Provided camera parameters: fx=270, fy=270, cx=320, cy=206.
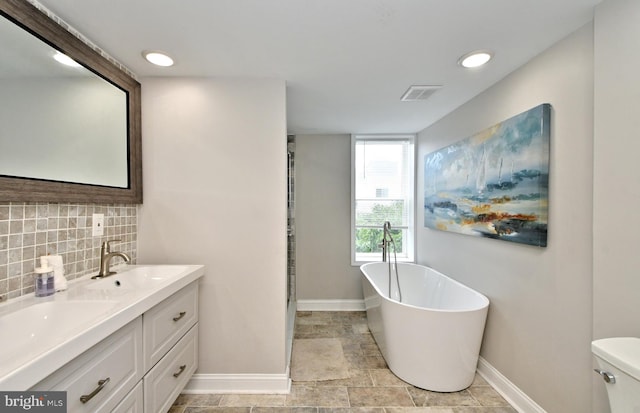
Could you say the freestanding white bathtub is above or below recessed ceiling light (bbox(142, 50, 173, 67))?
below

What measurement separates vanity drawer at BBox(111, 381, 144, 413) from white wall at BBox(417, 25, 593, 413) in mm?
2247

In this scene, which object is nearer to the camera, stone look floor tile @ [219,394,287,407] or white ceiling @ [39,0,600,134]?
white ceiling @ [39,0,600,134]

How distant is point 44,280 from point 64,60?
115 cm

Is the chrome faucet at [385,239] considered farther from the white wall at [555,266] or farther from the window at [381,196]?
the white wall at [555,266]

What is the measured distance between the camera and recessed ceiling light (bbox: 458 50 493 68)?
170cm

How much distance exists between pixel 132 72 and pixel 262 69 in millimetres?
949

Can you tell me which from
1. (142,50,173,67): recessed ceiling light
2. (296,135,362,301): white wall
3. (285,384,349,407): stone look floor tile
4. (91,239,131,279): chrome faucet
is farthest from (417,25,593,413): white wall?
(91,239,131,279): chrome faucet

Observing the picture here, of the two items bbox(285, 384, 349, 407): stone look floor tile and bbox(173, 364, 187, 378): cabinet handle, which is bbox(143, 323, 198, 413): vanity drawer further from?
bbox(285, 384, 349, 407): stone look floor tile

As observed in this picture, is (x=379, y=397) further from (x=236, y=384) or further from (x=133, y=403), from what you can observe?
(x=133, y=403)

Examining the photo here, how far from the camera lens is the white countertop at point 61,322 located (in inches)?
29.4

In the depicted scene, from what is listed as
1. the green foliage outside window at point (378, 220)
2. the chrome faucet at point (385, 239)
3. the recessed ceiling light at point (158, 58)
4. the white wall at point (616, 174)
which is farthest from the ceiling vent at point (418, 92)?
the recessed ceiling light at point (158, 58)

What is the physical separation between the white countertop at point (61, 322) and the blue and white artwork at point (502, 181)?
220cm

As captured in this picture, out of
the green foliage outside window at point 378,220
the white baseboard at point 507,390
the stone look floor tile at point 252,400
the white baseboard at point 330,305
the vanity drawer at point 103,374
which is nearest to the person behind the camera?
the vanity drawer at point 103,374

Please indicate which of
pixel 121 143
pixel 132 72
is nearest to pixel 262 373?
pixel 121 143
